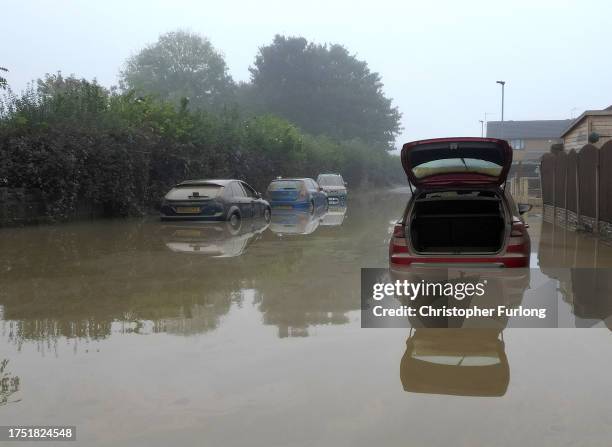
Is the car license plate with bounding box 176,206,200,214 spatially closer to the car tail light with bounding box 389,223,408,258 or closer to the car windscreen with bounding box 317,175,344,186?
the car tail light with bounding box 389,223,408,258

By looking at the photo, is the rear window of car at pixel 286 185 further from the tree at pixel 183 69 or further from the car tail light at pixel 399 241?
the tree at pixel 183 69

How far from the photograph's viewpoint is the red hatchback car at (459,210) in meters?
7.13

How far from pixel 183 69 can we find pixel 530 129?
45.7 m

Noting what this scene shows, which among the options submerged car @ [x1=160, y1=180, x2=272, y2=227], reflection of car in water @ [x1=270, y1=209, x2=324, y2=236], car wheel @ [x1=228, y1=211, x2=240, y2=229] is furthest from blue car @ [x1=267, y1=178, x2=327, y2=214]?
submerged car @ [x1=160, y1=180, x2=272, y2=227]

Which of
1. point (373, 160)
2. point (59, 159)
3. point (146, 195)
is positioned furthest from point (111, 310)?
point (373, 160)

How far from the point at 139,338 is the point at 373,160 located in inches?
2246

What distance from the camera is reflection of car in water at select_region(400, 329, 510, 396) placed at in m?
4.85

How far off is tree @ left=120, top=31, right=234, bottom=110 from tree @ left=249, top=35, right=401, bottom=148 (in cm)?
977

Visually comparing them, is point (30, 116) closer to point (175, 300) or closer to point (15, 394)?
point (175, 300)

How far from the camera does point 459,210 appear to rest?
8344 millimetres

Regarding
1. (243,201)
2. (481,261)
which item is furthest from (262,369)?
(243,201)

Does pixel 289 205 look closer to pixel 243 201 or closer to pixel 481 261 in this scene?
pixel 243 201

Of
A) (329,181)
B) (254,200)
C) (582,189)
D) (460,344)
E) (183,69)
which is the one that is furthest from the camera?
(183,69)

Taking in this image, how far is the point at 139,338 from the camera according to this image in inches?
251
